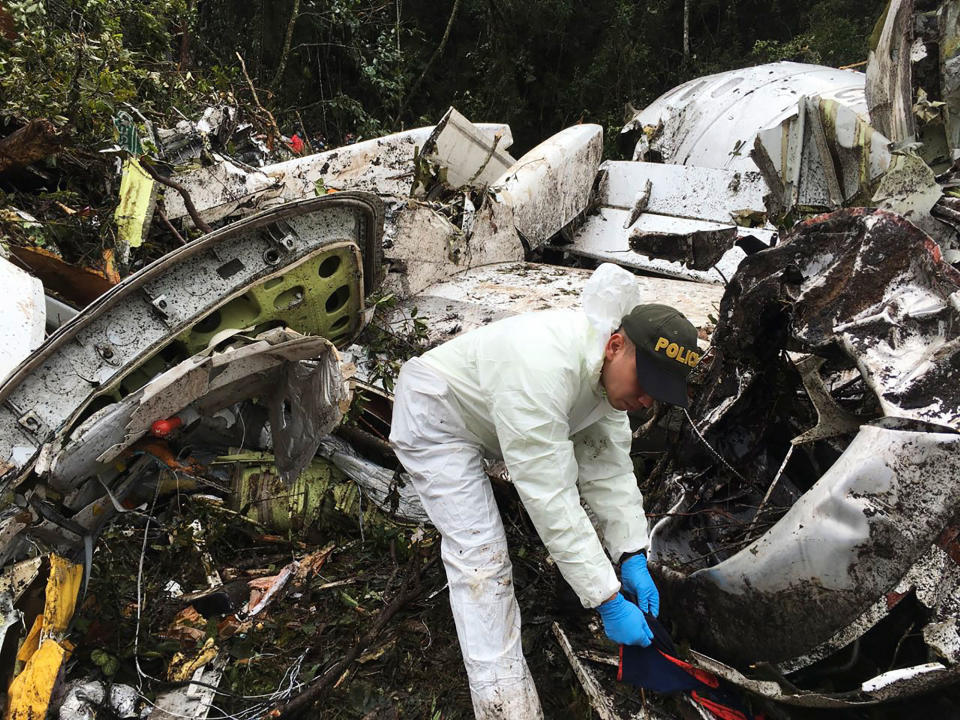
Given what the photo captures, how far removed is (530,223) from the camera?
4938 millimetres

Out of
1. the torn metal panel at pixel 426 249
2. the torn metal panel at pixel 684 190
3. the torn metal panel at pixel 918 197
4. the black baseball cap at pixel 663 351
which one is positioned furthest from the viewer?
the torn metal panel at pixel 684 190

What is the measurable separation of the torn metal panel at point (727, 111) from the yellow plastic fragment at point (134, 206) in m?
4.23

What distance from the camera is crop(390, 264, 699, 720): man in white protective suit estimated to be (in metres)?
2.13

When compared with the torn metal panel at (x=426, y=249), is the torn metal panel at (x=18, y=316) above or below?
above

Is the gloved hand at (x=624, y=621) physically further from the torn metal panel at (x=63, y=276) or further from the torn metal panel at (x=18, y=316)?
the torn metal panel at (x=63, y=276)

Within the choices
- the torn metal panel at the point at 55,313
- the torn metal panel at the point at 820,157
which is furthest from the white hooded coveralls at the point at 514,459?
the torn metal panel at the point at 55,313

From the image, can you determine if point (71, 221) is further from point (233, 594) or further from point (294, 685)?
point (294, 685)

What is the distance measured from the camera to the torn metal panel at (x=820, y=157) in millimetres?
3209

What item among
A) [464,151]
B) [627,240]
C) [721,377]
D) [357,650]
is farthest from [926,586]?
[464,151]

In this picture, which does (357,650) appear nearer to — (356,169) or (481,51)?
(356,169)

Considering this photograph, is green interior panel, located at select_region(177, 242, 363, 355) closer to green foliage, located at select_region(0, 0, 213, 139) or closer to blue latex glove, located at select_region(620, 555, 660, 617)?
blue latex glove, located at select_region(620, 555, 660, 617)

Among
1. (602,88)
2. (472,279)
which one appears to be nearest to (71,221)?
(472,279)

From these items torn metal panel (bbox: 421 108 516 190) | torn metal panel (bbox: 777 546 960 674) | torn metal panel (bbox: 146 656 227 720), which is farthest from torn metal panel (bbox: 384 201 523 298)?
torn metal panel (bbox: 777 546 960 674)

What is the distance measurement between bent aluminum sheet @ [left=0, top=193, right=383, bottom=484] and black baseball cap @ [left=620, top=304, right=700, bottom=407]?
58.9 inches
